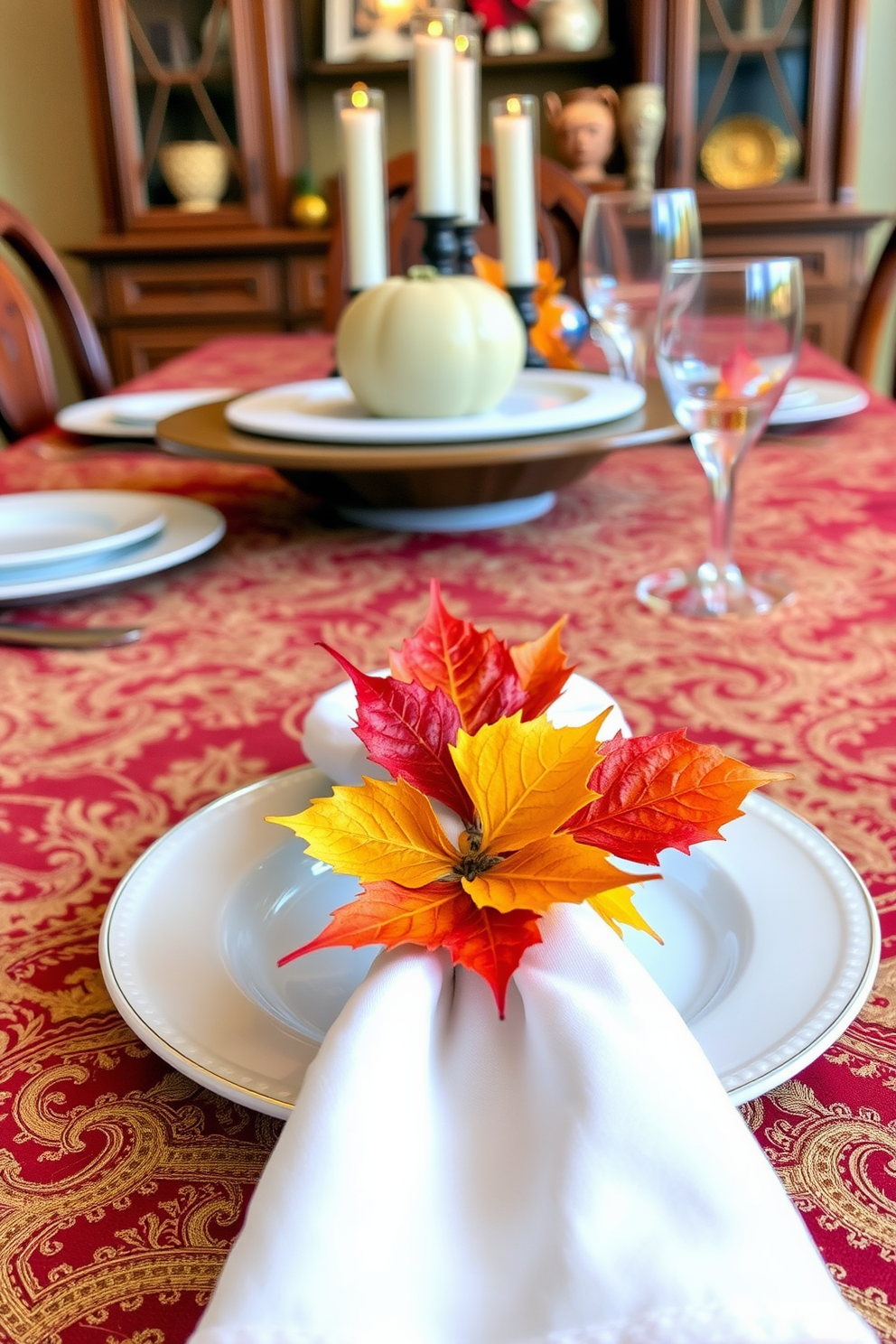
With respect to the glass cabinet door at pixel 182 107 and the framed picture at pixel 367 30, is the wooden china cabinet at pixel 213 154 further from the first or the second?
the framed picture at pixel 367 30

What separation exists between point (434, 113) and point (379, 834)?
2.51ft

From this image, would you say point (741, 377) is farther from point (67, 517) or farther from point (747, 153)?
point (747, 153)

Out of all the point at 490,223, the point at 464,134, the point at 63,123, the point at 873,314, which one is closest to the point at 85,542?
the point at 464,134

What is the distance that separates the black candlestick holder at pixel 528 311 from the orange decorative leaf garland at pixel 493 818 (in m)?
0.80

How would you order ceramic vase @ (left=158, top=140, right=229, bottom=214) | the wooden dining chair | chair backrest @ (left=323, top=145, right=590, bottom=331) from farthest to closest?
ceramic vase @ (left=158, top=140, right=229, bottom=214)
chair backrest @ (left=323, top=145, right=590, bottom=331)
the wooden dining chair

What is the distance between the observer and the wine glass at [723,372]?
56 centimetres

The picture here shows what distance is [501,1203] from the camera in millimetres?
208

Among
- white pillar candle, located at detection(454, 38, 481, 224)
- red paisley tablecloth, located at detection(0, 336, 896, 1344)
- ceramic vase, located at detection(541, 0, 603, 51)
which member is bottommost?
red paisley tablecloth, located at detection(0, 336, 896, 1344)

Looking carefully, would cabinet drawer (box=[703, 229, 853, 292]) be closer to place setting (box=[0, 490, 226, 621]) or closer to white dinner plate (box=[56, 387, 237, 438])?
white dinner plate (box=[56, 387, 237, 438])

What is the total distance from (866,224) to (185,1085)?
2.76 meters

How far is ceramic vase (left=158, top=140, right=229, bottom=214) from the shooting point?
9.03ft

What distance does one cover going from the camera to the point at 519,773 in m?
0.28

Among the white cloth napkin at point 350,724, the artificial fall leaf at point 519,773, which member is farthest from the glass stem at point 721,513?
the artificial fall leaf at point 519,773

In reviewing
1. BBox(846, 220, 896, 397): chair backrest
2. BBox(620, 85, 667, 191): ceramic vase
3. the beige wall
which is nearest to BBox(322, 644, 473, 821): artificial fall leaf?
BBox(846, 220, 896, 397): chair backrest
